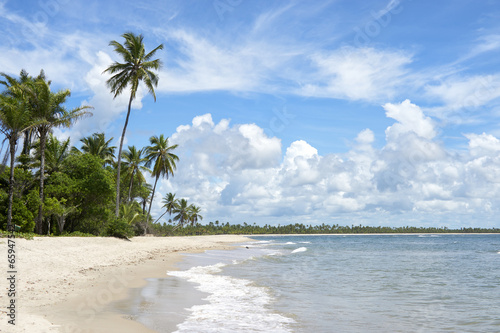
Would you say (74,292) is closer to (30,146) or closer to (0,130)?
(0,130)

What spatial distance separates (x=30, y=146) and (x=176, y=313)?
2616 centimetres

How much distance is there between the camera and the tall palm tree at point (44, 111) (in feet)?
83.1

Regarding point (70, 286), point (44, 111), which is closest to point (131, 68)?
point (44, 111)

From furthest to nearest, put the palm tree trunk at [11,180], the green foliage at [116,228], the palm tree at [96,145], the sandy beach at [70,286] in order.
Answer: the palm tree at [96,145], the green foliage at [116,228], the palm tree trunk at [11,180], the sandy beach at [70,286]

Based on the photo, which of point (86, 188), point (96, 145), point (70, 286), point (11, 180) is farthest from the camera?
point (96, 145)

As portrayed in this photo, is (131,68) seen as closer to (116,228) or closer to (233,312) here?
(116,228)

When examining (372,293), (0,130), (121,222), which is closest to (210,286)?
(372,293)

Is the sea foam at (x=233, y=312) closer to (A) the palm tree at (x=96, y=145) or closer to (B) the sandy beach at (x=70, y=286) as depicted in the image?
(B) the sandy beach at (x=70, y=286)

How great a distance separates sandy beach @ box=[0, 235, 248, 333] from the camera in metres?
7.57

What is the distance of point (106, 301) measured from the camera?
1038 cm

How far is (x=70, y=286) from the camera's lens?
1153 centimetres

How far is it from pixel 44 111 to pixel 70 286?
59.7 ft

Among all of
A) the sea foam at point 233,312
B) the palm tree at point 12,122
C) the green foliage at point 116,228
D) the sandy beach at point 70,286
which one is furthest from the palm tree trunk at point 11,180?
the sea foam at point 233,312

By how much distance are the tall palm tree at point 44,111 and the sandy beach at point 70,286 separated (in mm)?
6692
